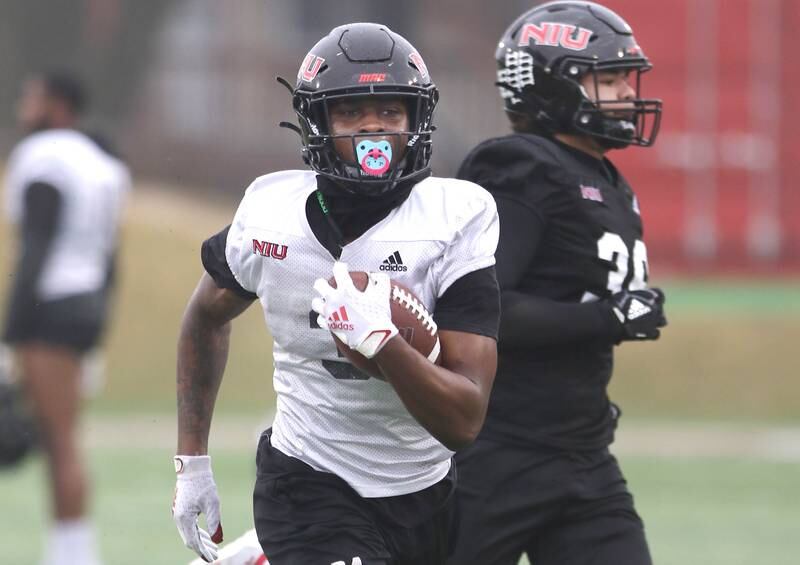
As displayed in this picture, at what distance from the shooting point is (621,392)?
13.6 metres

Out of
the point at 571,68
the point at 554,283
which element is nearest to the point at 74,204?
the point at 571,68

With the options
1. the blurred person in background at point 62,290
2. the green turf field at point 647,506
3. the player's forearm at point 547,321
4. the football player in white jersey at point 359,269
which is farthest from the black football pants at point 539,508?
the green turf field at point 647,506

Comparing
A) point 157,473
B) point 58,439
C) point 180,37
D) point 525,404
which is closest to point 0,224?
point 157,473

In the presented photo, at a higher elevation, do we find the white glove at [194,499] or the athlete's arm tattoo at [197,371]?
the athlete's arm tattoo at [197,371]

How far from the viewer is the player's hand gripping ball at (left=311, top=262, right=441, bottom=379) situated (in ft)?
11.1

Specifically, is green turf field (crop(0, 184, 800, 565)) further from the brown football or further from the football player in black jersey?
the brown football

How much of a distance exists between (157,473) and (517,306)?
21.7 ft

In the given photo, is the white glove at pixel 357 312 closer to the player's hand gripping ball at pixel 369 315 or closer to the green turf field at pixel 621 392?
the player's hand gripping ball at pixel 369 315

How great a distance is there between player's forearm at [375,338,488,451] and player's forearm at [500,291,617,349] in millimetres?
724

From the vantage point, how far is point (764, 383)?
1348cm

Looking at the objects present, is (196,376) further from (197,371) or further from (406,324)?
(406,324)

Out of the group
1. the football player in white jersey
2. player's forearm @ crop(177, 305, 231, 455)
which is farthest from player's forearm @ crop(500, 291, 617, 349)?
player's forearm @ crop(177, 305, 231, 455)

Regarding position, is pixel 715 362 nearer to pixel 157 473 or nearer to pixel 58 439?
pixel 157 473

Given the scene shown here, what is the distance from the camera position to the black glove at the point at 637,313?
4.42 meters
